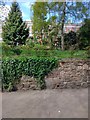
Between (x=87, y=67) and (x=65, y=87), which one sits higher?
(x=87, y=67)

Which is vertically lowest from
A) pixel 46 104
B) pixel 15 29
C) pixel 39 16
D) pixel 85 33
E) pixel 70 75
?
pixel 46 104

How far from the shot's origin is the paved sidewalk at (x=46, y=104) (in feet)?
21.4

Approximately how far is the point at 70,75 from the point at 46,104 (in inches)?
113

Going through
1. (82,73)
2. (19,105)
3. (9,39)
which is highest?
(9,39)

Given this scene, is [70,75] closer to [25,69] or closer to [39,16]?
[25,69]

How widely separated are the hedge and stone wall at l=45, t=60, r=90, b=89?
0.32m

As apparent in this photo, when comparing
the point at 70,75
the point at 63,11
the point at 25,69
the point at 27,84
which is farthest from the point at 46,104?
the point at 63,11

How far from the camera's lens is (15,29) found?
23.3 m

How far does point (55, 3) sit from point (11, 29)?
7.24 meters

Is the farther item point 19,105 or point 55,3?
point 55,3

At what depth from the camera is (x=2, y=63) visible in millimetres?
9719

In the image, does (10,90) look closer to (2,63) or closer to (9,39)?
(2,63)

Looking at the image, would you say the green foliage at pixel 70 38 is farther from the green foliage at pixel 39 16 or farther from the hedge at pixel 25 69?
the hedge at pixel 25 69

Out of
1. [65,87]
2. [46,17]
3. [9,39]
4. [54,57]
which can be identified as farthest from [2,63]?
[9,39]
